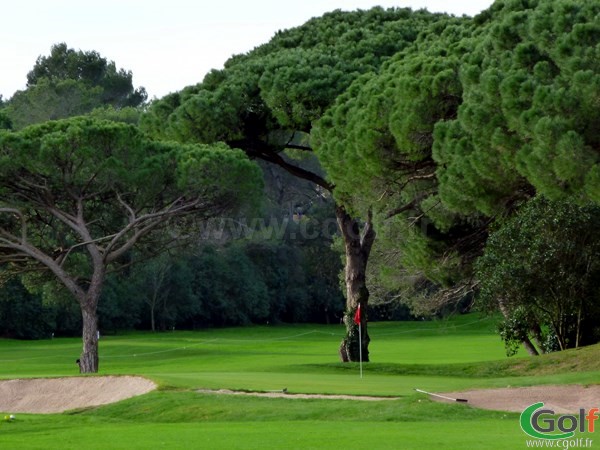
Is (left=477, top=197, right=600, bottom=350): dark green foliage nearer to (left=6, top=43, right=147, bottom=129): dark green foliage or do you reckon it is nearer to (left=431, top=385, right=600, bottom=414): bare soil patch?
(left=431, top=385, right=600, bottom=414): bare soil patch

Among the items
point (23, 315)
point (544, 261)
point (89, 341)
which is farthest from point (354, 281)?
point (23, 315)

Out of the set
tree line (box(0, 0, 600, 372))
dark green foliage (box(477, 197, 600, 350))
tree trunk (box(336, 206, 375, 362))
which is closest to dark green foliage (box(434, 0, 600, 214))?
tree line (box(0, 0, 600, 372))

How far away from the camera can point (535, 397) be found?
1941cm

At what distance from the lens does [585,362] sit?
26.9 metres

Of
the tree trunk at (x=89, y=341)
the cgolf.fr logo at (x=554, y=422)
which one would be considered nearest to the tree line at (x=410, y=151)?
the tree trunk at (x=89, y=341)

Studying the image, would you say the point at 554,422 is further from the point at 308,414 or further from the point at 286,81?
the point at 286,81

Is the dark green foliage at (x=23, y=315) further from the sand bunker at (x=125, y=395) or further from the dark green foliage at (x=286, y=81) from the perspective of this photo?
the sand bunker at (x=125, y=395)

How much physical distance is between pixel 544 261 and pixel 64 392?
11758mm

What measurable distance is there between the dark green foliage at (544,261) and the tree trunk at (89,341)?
10514mm

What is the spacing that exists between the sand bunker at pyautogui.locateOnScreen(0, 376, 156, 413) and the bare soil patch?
21.6ft

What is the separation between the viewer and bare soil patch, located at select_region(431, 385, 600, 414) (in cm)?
1859

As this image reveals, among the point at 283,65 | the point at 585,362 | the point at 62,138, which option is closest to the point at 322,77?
the point at 283,65

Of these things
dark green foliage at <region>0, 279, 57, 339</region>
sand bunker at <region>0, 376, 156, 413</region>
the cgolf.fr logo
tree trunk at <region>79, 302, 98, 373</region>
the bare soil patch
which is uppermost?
dark green foliage at <region>0, 279, 57, 339</region>

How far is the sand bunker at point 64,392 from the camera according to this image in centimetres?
2391
